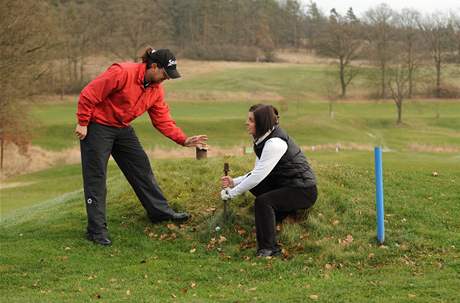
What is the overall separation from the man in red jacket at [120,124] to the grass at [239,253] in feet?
1.61

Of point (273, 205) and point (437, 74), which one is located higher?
point (273, 205)

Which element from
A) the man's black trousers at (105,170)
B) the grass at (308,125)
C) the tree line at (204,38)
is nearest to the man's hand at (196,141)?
the man's black trousers at (105,170)

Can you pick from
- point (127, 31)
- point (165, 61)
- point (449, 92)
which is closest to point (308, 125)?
point (449, 92)

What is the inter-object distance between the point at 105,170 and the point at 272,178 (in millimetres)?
2262

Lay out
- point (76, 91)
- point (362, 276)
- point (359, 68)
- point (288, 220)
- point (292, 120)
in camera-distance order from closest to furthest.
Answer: point (362, 276) → point (288, 220) → point (292, 120) → point (76, 91) → point (359, 68)

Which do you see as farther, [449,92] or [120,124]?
[449,92]

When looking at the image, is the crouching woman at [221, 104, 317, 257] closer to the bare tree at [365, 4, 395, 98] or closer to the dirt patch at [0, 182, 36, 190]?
the dirt patch at [0, 182, 36, 190]

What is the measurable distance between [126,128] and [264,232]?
2416 millimetres

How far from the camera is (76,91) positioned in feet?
239

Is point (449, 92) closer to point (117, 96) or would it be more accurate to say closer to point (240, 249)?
point (240, 249)

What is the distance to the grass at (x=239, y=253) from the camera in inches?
263

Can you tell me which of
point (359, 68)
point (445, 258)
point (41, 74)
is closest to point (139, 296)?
point (445, 258)

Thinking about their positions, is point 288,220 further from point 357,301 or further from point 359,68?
point 359,68

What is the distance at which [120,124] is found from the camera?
8602 millimetres
